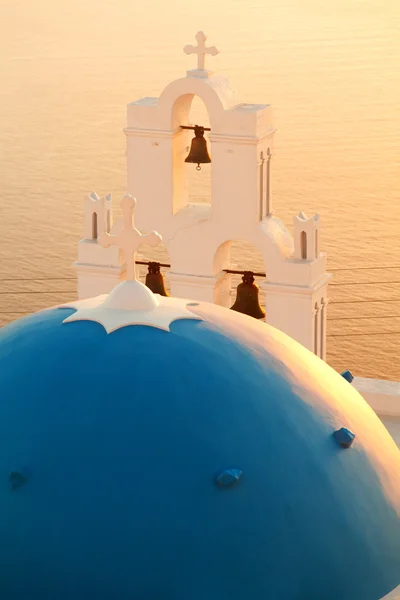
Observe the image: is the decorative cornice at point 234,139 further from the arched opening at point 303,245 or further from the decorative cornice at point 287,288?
the decorative cornice at point 287,288

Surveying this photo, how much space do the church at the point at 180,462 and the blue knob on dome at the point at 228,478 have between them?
0.7 inches

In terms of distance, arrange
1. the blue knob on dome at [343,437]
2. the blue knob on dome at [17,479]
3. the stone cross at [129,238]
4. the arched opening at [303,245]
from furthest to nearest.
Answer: the arched opening at [303,245], the stone cross at [129,238], the blue knob on dome at [343,437], the blue knob on dome at [17,479]

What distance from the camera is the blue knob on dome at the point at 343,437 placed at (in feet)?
45.4

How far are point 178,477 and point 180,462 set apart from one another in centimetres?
12

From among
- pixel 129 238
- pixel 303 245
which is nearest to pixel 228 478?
pixel 129 238

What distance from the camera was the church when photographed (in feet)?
42.3

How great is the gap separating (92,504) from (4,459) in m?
0.89

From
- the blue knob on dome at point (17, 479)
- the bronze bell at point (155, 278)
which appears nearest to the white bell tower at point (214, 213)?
the bronze bell at point (155, 278)

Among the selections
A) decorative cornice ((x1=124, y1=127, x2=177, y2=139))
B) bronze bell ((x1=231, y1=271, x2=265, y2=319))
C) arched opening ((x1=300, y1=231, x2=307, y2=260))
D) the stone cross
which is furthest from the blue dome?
decorative cornice ((x1=124, y1=127, x2=177, y2=139))

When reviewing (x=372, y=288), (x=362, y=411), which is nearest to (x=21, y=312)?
(x=372, y=288)

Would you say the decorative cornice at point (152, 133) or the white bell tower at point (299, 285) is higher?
the decorative cornice at point (152, 133)

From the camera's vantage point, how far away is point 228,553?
510 inches

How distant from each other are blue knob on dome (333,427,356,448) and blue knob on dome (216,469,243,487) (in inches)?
46.0

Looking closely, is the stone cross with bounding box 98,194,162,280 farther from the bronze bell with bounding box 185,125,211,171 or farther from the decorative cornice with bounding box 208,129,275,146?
the bronze bell with bounding box 185,125,211,171
